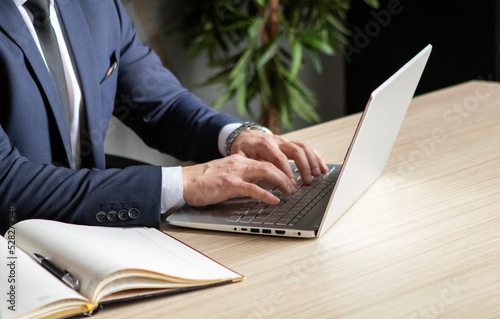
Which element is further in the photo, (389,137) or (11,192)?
(389,137)

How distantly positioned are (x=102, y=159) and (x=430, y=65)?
2.36 meters

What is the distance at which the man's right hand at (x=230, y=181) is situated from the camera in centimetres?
123

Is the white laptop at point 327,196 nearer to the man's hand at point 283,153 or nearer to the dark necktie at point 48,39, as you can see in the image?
the man's hand at point 283,153

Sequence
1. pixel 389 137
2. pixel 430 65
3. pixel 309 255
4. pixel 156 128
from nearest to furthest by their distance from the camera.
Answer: pixel 309 255
pixel 389 137
pixel 156 128
pixel 430 65

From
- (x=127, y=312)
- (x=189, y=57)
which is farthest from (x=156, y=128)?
(x=189, y=57)

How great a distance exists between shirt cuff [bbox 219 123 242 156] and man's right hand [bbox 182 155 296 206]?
0.95ft

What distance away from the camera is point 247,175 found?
4.23 feet

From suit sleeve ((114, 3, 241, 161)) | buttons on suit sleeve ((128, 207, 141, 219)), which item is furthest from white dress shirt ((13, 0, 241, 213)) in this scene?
buttons on suit sleeve ((128, 207, 141, 219))

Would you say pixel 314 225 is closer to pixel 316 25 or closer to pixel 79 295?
pixel 79 295

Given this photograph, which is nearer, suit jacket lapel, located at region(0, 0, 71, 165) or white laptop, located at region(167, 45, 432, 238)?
white laptop, located at region(167, 45, 432, 238)

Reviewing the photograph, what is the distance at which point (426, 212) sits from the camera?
122 centimetres

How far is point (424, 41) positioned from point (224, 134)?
230cm

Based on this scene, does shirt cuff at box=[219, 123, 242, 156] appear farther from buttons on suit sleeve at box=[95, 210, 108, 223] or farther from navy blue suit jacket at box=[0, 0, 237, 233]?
buttons on suit sleeve at box=[95, 210, 108, 223]

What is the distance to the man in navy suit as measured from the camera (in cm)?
122
